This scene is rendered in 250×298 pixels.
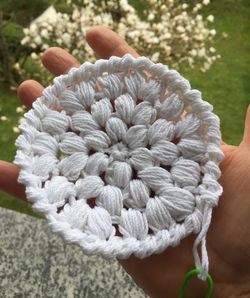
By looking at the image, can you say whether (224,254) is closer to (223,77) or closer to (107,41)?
(107,41)

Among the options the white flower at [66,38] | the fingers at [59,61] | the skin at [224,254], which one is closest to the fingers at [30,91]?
the fingers at [59,61]

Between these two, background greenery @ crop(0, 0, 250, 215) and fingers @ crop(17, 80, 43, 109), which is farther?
background greenery @ crop(0, 0, 250, 215)

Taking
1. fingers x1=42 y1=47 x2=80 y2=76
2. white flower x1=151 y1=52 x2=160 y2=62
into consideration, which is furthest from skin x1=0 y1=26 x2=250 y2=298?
white flower x1=151 y1=52 x2=160 y2=62

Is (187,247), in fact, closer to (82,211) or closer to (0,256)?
(82,211)

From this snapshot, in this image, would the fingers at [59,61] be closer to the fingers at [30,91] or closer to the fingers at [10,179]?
the fingers at [30,91]

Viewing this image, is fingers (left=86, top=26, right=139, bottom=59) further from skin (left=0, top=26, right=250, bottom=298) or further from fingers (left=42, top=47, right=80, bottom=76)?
skin (left=0, top=26, right=250, bottom=298)

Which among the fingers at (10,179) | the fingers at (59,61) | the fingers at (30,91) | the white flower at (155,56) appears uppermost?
the fingers at (59,61)
